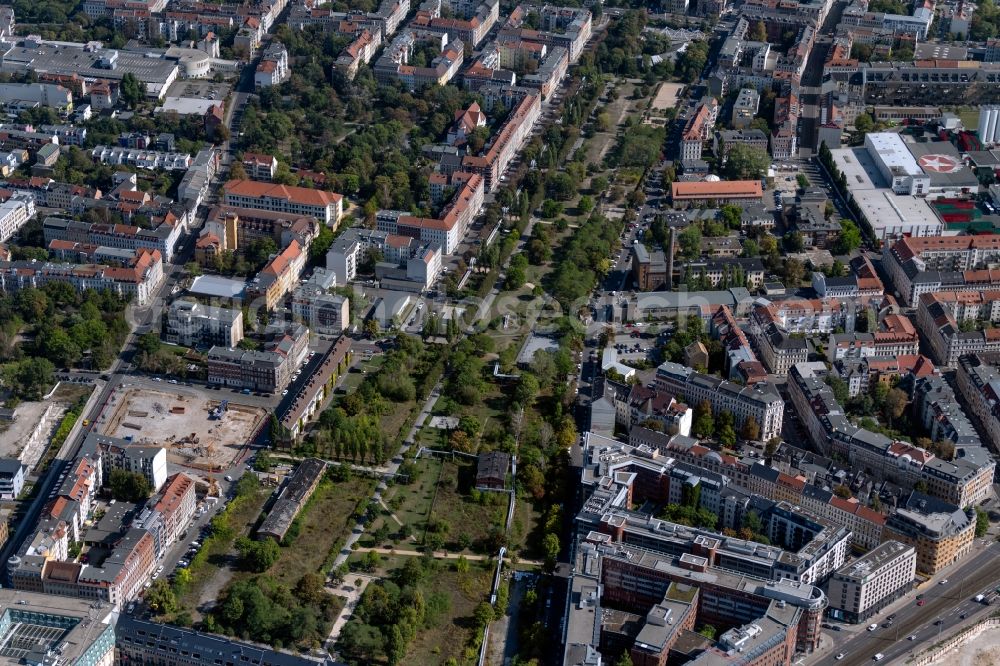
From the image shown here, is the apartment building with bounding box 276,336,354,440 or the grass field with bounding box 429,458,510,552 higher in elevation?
the apartment building with bounding box 276,336,354,440

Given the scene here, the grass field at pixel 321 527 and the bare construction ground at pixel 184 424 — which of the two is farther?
the bare construction ground at pixel 184 424

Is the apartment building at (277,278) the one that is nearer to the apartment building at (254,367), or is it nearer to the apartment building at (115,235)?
the apartment building at (254,367)

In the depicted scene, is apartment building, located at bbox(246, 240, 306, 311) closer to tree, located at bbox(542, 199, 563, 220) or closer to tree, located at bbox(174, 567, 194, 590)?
tree, located at bbox(542, 199, 563, 220)

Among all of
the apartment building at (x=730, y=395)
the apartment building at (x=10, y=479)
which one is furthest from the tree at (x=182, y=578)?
the apartment building at (x=730, y=395)

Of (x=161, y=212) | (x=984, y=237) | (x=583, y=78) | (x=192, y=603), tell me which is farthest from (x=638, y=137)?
(x=192, y=603)

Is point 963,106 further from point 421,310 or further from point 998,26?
point 421,310

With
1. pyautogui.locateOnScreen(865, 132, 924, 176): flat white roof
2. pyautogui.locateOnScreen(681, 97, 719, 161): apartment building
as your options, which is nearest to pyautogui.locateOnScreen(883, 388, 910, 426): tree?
pyautogui.locateOnScreen(865, 132, 924, 176): flat white roof

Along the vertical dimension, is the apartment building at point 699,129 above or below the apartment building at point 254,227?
above
